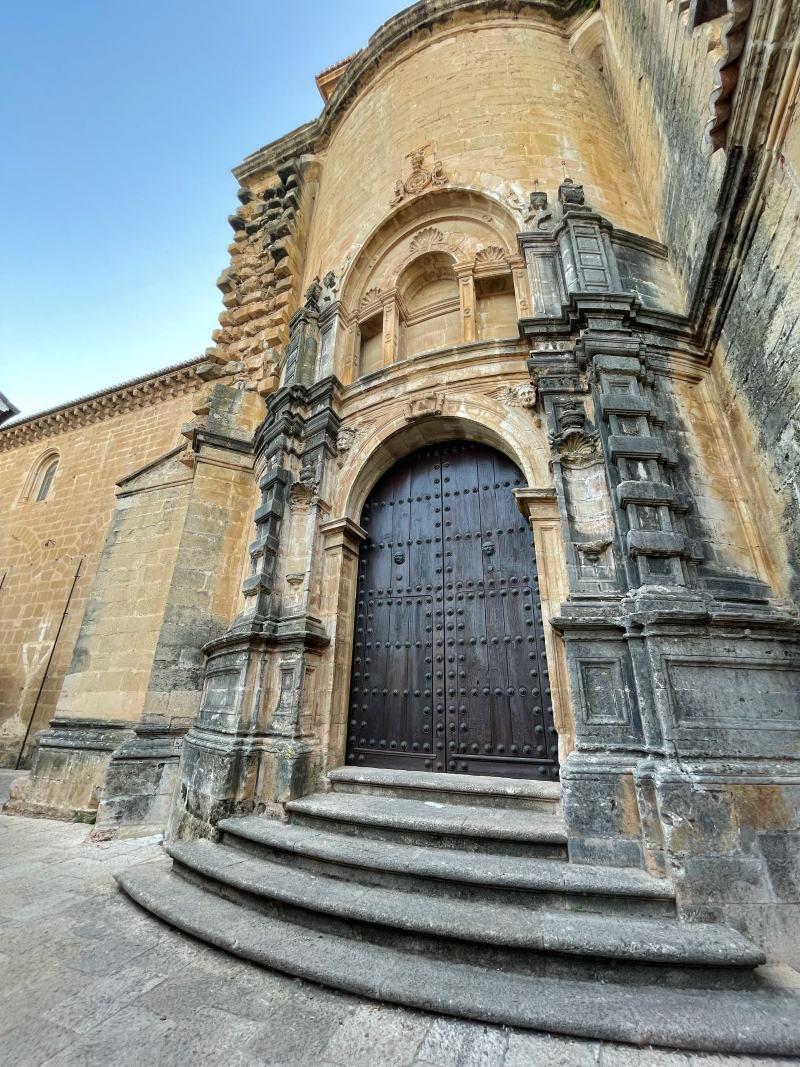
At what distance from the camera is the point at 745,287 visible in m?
3.62

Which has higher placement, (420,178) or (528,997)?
(420,178)

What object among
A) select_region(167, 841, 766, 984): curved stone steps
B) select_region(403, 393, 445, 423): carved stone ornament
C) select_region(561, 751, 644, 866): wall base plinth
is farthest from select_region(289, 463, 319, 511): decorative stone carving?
select_region(561, 751, 644, 866): wall base plinth

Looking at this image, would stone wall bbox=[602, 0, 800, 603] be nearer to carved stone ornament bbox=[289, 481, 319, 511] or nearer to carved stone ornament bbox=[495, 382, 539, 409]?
carved stone ornament bbox=[495, 382, 539, 409]

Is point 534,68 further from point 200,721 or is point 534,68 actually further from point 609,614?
point 200,721

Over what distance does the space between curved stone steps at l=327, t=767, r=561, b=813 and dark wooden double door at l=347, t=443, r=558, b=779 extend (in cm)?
24

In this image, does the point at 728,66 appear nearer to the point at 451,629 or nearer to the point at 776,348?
the point at 776,348

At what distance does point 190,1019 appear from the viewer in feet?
6.18

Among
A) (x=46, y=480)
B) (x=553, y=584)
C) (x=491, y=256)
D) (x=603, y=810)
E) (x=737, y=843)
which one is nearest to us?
(x=737, y=843)

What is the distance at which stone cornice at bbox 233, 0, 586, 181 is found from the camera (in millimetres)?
7793

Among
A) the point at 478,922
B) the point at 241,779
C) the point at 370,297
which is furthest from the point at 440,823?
the point at 370,297

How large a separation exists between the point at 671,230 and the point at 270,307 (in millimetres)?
5999

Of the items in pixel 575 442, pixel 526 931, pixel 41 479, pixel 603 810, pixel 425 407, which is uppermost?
pixel 41 479

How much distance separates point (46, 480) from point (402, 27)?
1293 centimetres

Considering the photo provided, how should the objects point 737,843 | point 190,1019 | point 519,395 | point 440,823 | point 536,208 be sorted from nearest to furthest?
point 190,1019
point 737,843
point 440,823
point 519,395
point 536,208
